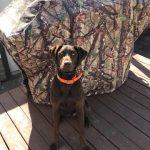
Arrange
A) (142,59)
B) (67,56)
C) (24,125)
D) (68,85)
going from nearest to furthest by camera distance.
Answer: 1. (67,56)
2. (68,85)
3. (24,125)
4. (142,59)

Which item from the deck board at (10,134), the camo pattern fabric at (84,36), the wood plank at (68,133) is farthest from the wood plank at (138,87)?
the deck board at (10,134)

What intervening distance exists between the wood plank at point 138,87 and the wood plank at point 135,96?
7 centimetres

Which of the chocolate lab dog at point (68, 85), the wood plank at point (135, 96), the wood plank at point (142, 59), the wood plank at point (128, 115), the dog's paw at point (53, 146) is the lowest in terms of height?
Result: the wood plank at point (142, 59)

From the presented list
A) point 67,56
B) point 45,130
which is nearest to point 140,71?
point 45,130

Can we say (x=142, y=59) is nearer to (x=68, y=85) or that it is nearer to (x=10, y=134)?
(x=68, y=85)

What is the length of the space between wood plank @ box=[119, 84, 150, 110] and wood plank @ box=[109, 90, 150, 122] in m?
0.06

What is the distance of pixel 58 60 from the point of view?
12.1 feet

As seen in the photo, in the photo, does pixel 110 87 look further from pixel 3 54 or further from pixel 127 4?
pixel 3 54

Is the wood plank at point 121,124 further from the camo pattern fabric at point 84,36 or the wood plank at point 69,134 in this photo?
the wood plank at point 69,134

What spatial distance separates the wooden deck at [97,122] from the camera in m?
4.08

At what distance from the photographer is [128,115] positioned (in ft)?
15.0

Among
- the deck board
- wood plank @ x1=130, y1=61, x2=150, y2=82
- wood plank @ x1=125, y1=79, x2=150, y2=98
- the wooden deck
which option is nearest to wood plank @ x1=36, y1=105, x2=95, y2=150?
the wooden deck

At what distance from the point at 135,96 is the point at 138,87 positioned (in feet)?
0.96

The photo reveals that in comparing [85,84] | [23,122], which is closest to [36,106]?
[23,122]
